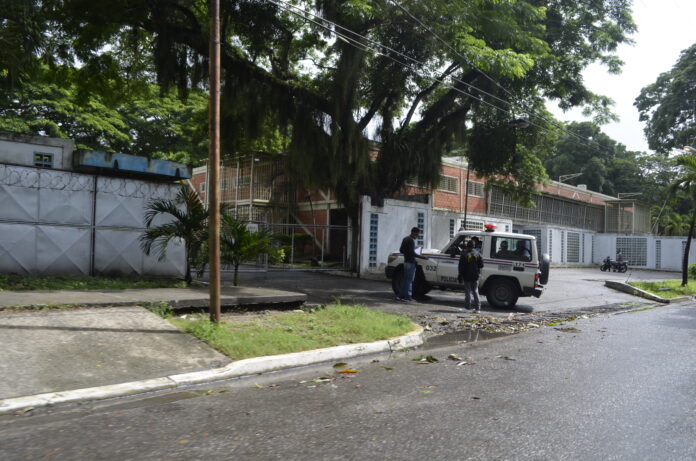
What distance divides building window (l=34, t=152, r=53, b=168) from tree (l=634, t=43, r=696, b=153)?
39787 mm

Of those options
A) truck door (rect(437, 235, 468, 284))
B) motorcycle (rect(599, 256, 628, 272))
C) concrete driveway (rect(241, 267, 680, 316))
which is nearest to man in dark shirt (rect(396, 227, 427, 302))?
concrete driveway (rect(241, 267, 680, 316))

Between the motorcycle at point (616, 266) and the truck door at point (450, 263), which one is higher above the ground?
the truck door at point (450, 263)

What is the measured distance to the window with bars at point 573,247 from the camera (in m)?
38.2

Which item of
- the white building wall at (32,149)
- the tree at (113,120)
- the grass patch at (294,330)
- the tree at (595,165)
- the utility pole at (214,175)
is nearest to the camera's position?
the grass patch at (294,330)

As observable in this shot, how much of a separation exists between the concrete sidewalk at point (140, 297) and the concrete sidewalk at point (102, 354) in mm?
17

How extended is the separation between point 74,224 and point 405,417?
1041 cm

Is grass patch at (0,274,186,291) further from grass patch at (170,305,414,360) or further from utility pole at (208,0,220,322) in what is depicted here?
utility pole at (208,0,220,322)

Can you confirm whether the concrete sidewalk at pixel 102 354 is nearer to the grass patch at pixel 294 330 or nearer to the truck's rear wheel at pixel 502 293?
the grass patch at pixel 294 330

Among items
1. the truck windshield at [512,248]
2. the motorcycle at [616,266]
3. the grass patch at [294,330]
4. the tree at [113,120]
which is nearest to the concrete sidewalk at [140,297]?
the grass patch at [294,330]

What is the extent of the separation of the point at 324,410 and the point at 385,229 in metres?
16.7

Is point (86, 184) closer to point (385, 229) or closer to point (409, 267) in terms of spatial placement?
point (409, 267)

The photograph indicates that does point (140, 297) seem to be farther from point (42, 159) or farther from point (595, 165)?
point (595, 165)

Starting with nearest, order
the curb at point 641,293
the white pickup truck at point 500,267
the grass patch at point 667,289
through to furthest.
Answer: the white pickup truck at point 500,267 → the curb at point 641,293 → the grass patch at point 667,289

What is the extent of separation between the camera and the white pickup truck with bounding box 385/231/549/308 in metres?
13.3
